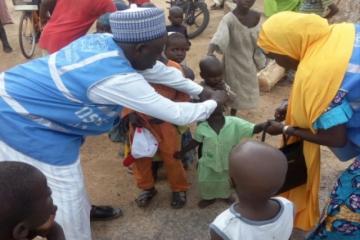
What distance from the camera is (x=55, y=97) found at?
2314mm

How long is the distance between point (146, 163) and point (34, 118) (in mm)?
1261

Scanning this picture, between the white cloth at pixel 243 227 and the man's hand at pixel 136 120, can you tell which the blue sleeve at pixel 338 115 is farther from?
the man's hand at pixel 136 120

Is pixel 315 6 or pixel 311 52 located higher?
pixel 311 52

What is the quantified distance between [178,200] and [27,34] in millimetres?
5475

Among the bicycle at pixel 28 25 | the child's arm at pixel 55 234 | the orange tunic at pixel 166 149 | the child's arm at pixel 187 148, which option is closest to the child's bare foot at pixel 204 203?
the orange tunic at pixel 166 149

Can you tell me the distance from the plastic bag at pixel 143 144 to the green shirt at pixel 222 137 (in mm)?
322

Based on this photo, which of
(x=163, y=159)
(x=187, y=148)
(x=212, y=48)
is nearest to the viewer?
(x=187, y=148)

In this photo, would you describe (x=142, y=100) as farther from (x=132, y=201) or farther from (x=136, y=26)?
(x=132, y=201)

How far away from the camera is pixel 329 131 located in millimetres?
2301

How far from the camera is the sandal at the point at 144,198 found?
141 inches

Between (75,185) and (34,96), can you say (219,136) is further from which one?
(34,96)

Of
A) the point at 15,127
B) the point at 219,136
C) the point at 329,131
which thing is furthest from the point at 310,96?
the point at 15,127

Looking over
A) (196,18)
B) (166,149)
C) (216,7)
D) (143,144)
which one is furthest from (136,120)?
(216,7)

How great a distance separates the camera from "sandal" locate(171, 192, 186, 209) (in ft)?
11.7
